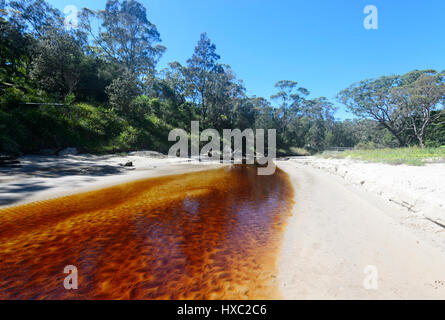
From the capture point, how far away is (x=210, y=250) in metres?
3.35

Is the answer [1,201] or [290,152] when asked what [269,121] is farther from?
[1,201]

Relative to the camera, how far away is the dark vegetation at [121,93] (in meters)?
14.8

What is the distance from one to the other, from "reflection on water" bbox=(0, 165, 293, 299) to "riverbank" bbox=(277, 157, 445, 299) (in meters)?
0.39

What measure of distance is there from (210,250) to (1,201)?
6.66 meters

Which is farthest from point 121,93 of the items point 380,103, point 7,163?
point 380,103

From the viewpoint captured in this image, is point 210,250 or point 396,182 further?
point 396,182

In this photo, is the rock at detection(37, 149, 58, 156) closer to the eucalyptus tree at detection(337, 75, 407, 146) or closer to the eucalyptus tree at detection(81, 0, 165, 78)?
the eucalyptus tree at detection(81, 0, 165, 78)

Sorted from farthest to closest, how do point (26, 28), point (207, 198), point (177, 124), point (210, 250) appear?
point (177, 124) < point (26, 28) < point (207, 198) < point (210, 250)

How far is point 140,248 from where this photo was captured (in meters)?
3.36

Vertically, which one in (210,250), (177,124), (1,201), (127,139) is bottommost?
(210,250)

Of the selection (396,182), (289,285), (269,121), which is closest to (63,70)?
(289,285)
